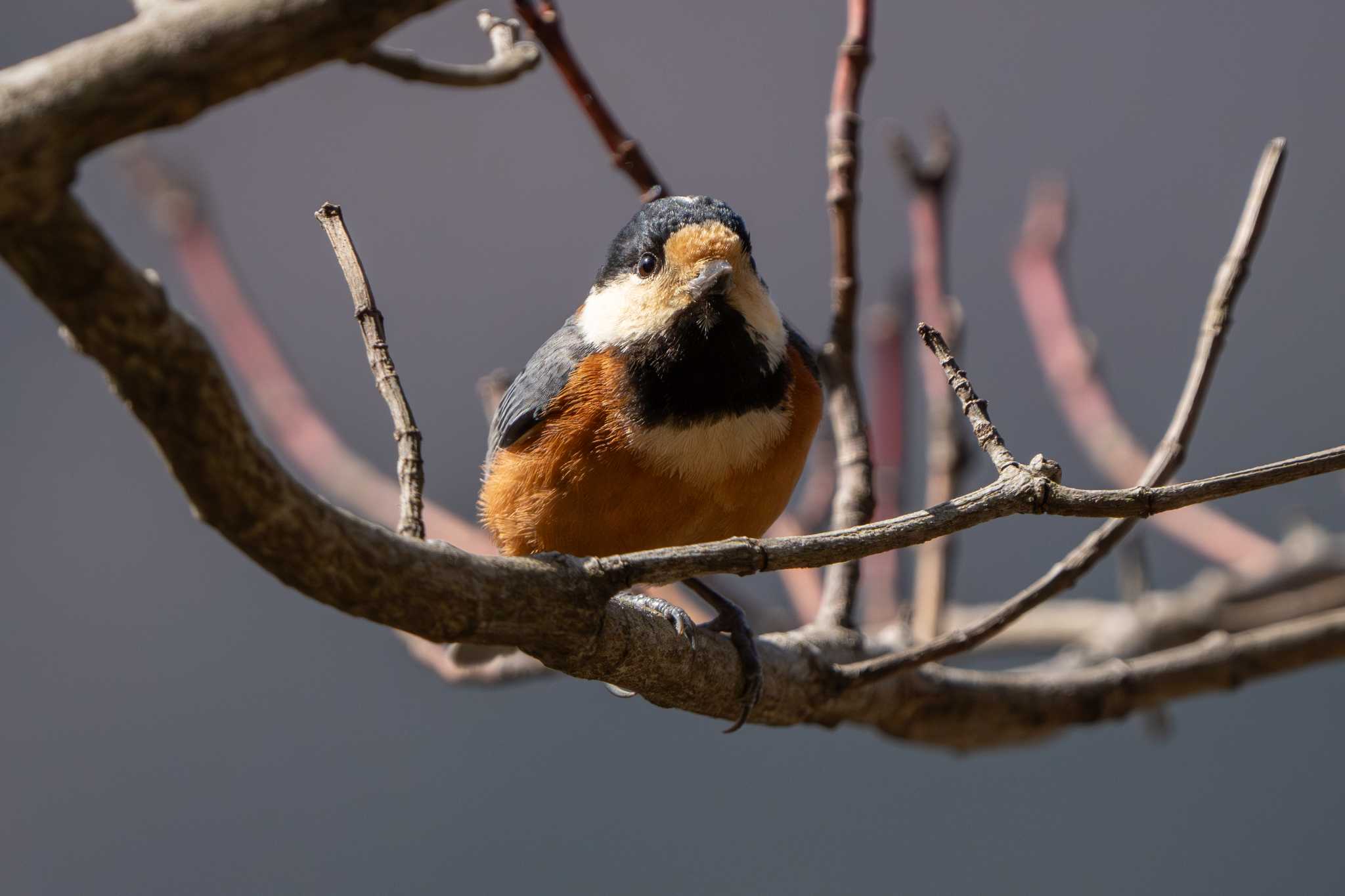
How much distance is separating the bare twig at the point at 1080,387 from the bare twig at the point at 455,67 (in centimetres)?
228

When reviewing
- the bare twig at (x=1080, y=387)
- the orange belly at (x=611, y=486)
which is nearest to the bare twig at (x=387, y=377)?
the orange belly at (x=611, y=486)

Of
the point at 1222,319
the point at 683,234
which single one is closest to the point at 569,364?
the point at 683,234

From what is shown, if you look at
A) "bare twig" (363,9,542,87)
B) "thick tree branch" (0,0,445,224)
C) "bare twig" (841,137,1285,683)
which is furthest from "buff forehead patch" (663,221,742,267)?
"thick tree branch" (0,0,445,224)

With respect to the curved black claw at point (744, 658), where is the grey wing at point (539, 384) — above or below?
Answer: above

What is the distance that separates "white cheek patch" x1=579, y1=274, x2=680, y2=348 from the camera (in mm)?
2262

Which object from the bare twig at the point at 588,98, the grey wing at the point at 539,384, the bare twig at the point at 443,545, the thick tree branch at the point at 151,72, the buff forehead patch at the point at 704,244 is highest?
the bare twig at the point at 588,98

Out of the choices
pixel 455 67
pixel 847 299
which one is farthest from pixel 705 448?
pixel 455 67

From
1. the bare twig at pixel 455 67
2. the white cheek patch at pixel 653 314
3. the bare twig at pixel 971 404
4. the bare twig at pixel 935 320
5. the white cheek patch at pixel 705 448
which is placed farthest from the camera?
the bare twig at pixel 935 320

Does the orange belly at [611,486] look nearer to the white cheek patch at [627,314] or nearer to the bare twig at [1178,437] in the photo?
the white cheek patch at [627,314]

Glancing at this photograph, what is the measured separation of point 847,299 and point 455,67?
1.40 m

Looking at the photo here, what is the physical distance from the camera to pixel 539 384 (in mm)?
2346

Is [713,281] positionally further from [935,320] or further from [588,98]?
[935,320]

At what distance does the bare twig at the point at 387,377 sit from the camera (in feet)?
4.97

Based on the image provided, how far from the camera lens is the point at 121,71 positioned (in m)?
0.92
